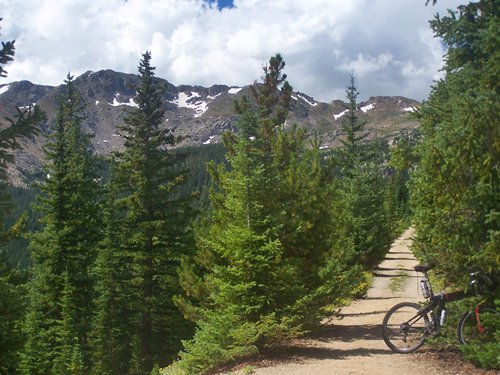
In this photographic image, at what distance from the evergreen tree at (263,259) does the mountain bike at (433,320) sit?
191 centimetres

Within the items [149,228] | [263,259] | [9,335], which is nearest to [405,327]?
[263,259]

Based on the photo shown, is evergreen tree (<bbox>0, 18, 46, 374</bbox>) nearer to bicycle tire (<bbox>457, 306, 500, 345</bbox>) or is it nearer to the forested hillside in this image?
the forested hillside

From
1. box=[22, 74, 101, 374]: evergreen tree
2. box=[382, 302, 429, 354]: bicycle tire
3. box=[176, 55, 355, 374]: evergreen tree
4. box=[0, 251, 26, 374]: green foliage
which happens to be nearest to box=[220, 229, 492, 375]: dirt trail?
box=[382, 302, 429, 354]: bicycle tire

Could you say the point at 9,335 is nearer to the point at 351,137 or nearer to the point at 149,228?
the point at 149,228

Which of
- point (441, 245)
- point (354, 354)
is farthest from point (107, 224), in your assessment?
point (441, 245)

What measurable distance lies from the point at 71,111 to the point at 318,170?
22.6 metres

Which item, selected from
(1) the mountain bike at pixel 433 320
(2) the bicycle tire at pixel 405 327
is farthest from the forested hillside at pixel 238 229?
(2) the bicycle tire at pixel 405 327

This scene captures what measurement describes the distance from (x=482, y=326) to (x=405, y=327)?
1414mm

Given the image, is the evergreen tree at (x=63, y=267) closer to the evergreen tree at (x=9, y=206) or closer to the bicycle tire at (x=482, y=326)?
the evergreen tree at (x=9, y=206)

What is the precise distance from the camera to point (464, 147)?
7879mm

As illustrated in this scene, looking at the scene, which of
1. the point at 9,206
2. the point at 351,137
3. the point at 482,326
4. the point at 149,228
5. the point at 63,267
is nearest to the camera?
the point at 482,326

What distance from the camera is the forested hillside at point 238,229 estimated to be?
824 centimetres

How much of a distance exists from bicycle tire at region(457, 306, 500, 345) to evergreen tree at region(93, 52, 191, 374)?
13.5m

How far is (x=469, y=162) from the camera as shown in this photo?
7980 mm
